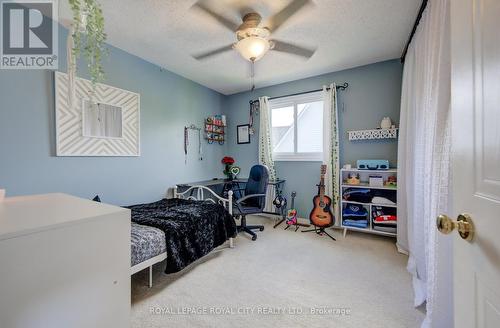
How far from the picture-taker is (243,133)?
169 inches

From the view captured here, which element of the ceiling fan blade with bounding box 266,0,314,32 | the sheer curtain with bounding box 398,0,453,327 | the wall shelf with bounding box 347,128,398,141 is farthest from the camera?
the wall shelf with bounding box 347,128,398,141

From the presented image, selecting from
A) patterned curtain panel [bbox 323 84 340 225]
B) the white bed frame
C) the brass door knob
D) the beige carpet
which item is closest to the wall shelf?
patterned curtain panel [bbox 323 84 340 225]

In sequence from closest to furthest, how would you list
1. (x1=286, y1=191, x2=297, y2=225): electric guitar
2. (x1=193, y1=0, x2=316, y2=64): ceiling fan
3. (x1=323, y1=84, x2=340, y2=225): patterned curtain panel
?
(x1=193, y1=0, x2=316, y2=64): ceiling fan → (x1=323, y1=84, x2=340, y2=225): patterned curtain panel → (x1=286, y1=191, x2=297, y2=225): electric guitar

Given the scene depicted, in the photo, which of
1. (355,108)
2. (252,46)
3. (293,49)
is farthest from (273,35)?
(355,108)

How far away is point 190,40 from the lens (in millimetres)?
2422

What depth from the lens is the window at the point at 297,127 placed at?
3576 mm

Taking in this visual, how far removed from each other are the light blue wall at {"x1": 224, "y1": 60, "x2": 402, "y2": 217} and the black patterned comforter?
1.64m

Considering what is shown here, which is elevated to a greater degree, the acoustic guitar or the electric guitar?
the acoustic guitar

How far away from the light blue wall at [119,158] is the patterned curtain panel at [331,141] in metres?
2.10

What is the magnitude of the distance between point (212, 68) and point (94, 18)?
222cm

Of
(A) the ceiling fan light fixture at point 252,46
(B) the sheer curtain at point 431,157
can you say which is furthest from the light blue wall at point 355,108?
(A) the ceiling fan light fixture at point 252,46

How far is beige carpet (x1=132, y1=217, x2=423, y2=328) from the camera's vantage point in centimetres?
148

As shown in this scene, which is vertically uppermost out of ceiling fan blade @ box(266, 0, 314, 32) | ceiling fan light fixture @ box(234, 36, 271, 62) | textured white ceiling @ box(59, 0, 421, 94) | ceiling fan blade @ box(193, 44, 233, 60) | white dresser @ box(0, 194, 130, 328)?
textured white ceiling @ box(59, 0, 421, 94)

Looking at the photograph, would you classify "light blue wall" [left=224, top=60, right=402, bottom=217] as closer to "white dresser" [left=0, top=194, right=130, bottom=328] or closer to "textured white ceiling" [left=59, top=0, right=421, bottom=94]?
"textured white ceiling" [left=59, top=0, right=421, bottom=94]
